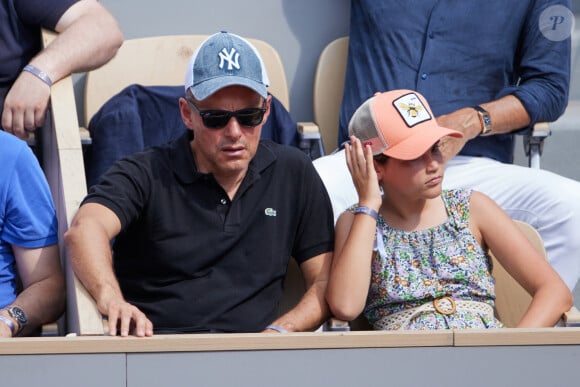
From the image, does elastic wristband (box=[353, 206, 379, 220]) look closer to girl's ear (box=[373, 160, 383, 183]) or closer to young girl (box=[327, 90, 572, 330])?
young girl (box=[327, 90, 572, 330])

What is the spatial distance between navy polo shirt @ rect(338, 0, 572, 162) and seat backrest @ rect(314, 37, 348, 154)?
296mm

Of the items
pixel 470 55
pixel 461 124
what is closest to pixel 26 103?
pixel 461 124

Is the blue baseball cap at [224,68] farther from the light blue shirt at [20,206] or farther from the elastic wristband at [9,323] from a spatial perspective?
the elastic wristband at [9,323]

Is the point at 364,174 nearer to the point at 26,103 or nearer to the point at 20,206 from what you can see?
the point at 20,206

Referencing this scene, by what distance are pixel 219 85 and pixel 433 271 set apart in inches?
29.4

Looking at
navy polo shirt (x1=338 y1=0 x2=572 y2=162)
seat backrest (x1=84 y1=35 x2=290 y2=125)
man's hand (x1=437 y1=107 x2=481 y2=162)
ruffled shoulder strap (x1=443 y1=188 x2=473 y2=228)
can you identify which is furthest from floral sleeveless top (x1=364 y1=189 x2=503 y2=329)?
seat backrest (x1=84 y1=35 x2=290 y2=125)

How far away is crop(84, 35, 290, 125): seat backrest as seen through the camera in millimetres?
4125

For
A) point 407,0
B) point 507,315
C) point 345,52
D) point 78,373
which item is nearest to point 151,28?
point 345,52

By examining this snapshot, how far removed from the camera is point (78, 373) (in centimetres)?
211

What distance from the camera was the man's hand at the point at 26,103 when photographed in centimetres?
322

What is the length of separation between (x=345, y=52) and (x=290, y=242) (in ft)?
5.48

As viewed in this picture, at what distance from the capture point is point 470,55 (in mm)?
3979

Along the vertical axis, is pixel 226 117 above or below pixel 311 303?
above

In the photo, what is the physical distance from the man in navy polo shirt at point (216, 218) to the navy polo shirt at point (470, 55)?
47.1 inches
